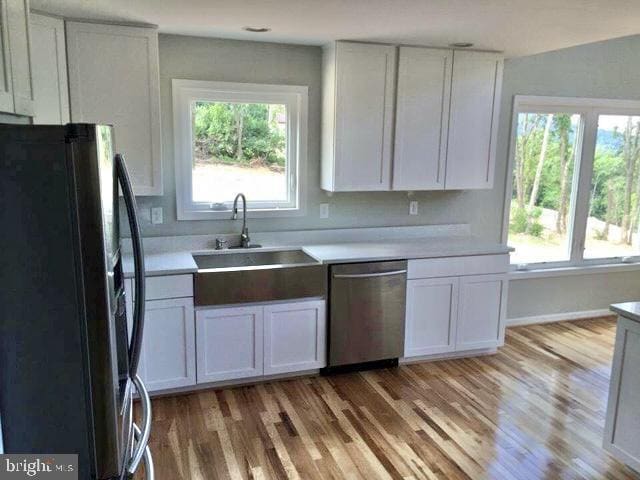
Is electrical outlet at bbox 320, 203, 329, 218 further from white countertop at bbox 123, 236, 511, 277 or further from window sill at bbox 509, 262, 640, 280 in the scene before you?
window sill at bbox 509, 262, 640, 280

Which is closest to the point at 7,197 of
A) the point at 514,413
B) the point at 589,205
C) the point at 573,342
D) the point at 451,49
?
the point at 514,413

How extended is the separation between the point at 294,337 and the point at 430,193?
66.7 inches

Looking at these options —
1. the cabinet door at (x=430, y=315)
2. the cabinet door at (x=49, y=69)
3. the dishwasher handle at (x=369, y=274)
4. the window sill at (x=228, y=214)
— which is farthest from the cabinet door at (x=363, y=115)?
the cabinet door at (x=49, y=69)

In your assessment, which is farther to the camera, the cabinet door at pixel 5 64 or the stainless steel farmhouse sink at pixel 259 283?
the stainless steel farmhouse sink at pixel 259 283

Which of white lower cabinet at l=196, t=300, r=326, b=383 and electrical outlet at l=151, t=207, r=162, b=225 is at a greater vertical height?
electrical outlet at l=151, t=207, r=162, b=225

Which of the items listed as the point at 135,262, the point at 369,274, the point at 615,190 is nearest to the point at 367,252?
the point at 369,274

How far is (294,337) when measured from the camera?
133 inches

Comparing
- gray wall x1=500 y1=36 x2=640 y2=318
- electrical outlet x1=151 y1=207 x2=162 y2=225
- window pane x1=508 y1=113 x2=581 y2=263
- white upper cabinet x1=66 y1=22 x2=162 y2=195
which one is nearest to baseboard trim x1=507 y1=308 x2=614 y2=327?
gray wall x1=500 y1=36 x2=640 y2=318

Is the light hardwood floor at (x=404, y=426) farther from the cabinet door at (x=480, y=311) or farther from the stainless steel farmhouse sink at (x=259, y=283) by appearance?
the stainless steel farmhouse sink at (x=259, y=283)

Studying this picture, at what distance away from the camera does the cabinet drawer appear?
3568 mm

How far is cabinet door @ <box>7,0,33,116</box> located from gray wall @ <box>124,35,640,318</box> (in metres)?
1.78

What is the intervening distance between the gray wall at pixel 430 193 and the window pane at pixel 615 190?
0.25 m

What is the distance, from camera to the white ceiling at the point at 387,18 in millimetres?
2508

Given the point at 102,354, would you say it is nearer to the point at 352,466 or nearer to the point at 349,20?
the point at 352,466
